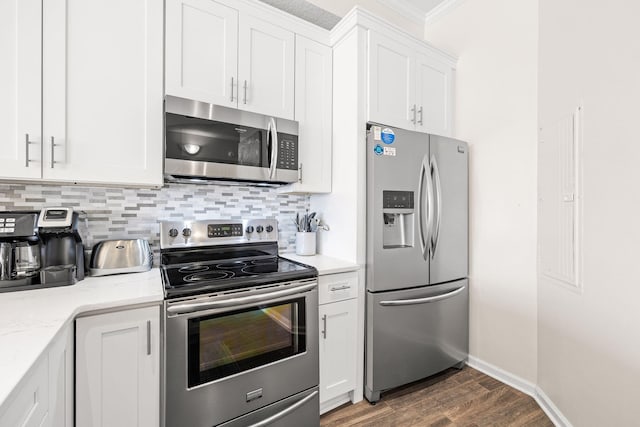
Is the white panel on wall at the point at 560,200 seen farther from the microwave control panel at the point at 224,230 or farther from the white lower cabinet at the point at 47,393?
the white lower cabinet at the point at 47,393

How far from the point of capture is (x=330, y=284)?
180 centimetres

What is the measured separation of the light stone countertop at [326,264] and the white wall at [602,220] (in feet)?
4.03

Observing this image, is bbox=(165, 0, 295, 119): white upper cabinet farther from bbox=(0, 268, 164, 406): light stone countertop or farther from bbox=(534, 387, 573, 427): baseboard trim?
bbox=(534, 387, 573, 427): baseboard trim

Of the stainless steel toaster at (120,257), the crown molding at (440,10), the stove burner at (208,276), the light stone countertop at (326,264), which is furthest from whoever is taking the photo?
the crown molding at (440,10)

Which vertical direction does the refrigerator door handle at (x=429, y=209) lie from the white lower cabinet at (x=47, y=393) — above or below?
above

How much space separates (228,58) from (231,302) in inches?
55.2

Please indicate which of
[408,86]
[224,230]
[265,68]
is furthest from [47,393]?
[408,86]

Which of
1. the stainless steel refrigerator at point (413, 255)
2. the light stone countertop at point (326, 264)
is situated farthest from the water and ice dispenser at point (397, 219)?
the light stone countertop at point (326, 264)

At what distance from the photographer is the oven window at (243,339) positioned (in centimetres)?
135

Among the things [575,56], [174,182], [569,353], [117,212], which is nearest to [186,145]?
[174,182]

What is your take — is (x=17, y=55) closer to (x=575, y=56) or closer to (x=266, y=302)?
(x=266, y=302)

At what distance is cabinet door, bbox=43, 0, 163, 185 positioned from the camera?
4.47 feet

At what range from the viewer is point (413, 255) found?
2.04 metres

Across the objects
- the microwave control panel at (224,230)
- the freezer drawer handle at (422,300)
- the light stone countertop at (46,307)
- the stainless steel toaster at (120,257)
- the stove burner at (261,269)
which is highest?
the microwave control panel at (224,230)
